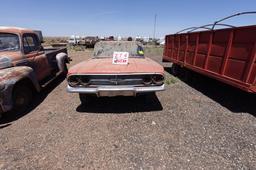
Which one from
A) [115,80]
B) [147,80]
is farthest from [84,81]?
[147,80]

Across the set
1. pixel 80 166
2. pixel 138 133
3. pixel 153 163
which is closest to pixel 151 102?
pixel 138 133

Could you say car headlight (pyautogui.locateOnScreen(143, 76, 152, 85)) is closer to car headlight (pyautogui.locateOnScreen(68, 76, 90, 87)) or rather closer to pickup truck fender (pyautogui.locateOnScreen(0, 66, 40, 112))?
car headlight (pyautogui.locateOnScreen(68, 76, 90, 87))

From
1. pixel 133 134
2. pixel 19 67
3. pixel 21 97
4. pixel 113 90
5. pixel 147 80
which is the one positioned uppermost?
pixel 19 67

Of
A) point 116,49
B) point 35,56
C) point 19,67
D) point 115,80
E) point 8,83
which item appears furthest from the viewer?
point 116,49

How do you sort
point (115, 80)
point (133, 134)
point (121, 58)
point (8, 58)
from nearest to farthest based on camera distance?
point (133, 134)
point (115, 80)
point (8, 58)
point (121, 58)

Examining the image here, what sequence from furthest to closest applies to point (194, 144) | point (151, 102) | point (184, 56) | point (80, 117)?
point (184, 56)
point (151, 102)
point (80, 117)
point (194, 144)

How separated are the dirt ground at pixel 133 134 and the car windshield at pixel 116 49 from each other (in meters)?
1.35

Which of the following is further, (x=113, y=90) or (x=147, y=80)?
(x=147, y=80)

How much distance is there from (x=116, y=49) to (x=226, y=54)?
299 cm

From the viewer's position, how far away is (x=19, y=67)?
3.86 meters

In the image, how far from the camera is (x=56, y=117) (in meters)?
3.83

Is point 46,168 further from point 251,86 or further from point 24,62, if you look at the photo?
point 251,86

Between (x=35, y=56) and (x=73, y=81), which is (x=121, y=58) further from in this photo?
(x=35, y=56)

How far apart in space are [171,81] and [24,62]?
5230 mm
